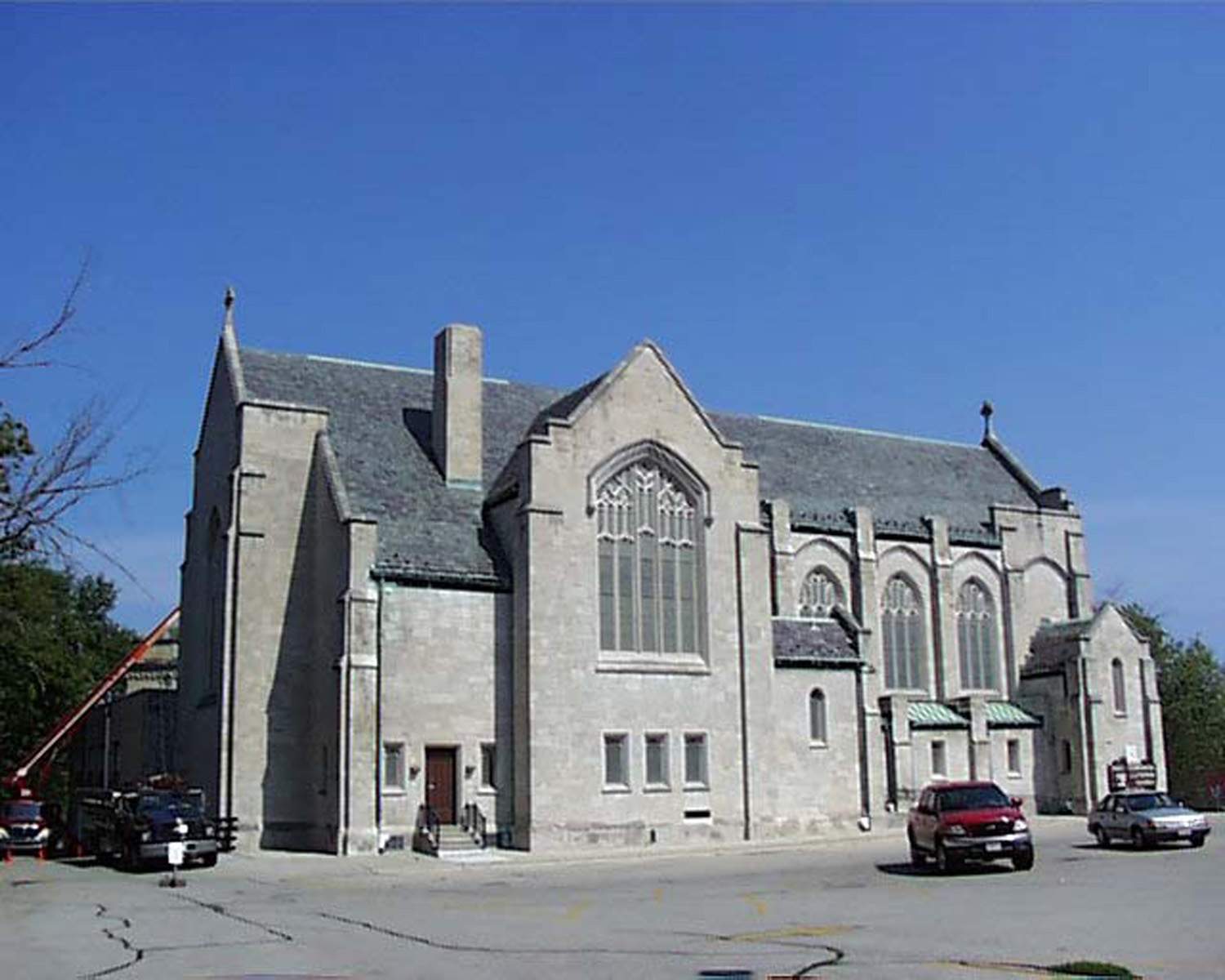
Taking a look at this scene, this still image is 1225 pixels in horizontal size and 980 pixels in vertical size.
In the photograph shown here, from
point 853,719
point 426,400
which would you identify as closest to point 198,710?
point 426,400

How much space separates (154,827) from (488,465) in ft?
51.1

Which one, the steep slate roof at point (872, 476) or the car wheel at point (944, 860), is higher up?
the steep slate roof at point (872, 476)

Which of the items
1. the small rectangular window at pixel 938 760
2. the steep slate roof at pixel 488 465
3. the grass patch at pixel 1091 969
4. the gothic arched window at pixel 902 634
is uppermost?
the steep slate roof at pixel 488 465

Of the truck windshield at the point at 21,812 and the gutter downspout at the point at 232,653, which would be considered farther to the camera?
the truck windshield at the point at 21,812

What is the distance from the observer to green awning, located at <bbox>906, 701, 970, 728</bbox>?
48.4 m

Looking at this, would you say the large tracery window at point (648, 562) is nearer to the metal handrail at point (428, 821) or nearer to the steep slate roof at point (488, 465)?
the steep slate roof at point (488, 465)

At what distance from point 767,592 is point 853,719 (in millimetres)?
5234

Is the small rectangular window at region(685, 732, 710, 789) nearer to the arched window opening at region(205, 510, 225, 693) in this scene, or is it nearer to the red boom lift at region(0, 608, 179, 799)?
the arched window opening at region(205, 510, 225, 693)

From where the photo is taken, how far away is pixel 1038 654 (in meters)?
53.8

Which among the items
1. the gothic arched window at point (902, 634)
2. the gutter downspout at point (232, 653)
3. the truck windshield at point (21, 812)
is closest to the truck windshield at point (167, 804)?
the gutter downspout at point (232, 653)

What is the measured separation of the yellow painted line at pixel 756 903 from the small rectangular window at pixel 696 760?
15.9m

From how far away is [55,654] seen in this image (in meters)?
50.4

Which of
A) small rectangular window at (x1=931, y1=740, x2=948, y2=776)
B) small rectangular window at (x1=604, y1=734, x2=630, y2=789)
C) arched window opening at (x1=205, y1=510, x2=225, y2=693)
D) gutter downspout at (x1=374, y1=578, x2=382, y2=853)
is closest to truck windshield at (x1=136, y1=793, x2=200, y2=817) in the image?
gutter downspout at (x1=374, y1=578, x2=382, y2=853)

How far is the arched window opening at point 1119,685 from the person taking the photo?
51862 millimetres
